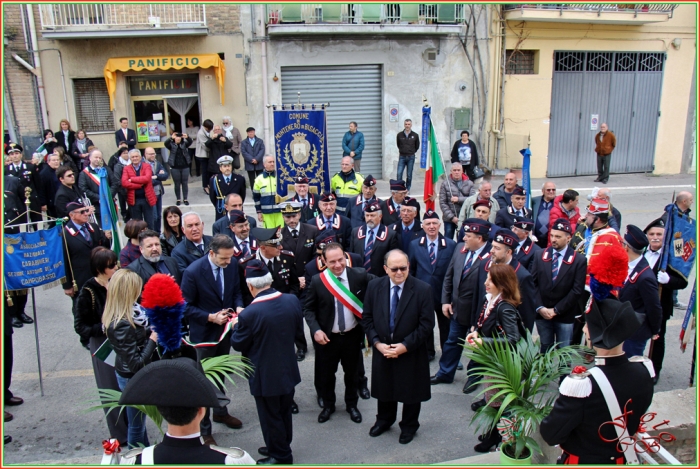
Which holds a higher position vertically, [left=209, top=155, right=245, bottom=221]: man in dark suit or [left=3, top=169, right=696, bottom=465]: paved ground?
[left=209, top=155, right=245, bottom=221]: man in dark suit

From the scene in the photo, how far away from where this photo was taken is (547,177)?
62.6ft

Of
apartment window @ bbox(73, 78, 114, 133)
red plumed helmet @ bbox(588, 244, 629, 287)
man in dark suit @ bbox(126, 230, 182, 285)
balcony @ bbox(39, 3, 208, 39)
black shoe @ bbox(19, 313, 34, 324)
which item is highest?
balcony @ bbox(39, 3, 208, 39)

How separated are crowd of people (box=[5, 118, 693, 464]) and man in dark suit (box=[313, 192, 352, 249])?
0.02 m

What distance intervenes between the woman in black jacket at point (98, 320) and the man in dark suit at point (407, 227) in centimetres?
368

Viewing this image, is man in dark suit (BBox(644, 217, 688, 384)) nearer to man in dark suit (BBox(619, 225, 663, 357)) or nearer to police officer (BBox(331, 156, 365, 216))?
man in dark suit (BBox(619, 225, 663, 357))

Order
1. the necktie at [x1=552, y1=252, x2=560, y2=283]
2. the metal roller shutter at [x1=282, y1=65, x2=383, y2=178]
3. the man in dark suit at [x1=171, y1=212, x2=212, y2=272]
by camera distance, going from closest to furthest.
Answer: the necktie at [x1=552, y1=252, x2=560, y2=283] → the man in dark suit at [x1=171, y1=212, x2=212, y2=272] → the metal roller shutter at [x1=282, y1=65, x2=383, y2=178]

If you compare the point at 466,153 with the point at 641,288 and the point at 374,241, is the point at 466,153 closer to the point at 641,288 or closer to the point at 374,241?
the point at 374,241

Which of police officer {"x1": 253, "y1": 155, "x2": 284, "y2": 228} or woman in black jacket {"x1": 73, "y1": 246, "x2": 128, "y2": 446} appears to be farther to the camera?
police officer {"x1": 253, "y1": 155, "x2": 284, "y2": 228}

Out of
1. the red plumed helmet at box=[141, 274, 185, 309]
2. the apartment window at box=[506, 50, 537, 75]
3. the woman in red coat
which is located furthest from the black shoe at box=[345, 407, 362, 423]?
the apartment window at box=[506, 50, 537, 75]

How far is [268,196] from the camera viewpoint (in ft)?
32.0

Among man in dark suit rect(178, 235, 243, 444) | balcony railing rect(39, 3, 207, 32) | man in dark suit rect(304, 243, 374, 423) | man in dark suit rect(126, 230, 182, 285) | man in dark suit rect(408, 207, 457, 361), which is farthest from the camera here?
balcony railing rect(39, 3, 207, 32)

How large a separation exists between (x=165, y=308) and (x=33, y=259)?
9.85 ft

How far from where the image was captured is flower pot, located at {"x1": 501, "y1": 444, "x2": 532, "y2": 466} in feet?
13.2

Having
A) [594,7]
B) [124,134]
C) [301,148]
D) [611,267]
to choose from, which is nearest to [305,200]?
[301,148]
